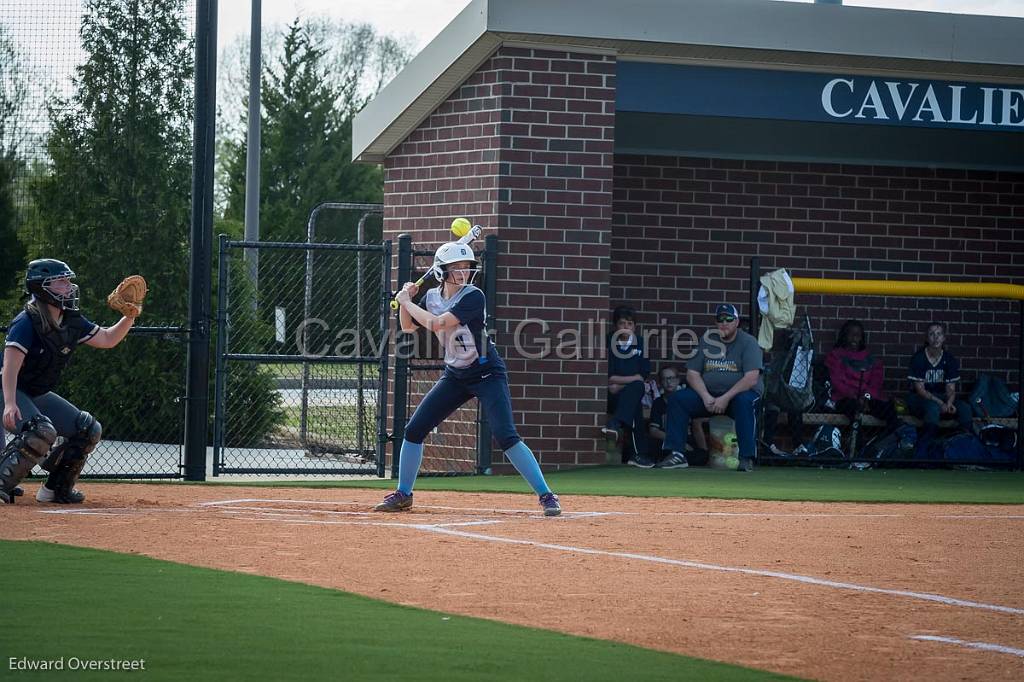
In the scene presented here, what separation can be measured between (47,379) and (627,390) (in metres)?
6.46

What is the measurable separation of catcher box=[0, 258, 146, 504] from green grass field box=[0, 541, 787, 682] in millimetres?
3002

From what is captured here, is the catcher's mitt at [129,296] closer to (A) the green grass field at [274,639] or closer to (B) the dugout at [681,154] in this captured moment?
(A) the green grass field at [274,639]

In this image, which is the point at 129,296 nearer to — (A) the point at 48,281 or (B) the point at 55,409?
(A) the point at 48,281

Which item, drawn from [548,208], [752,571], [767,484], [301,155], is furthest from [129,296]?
[301,155]

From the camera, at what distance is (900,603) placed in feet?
21.6

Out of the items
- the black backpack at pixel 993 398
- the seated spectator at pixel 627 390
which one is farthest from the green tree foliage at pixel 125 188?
the black backpack at pixel 993 398

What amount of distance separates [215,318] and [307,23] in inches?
1309

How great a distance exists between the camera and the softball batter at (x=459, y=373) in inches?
376

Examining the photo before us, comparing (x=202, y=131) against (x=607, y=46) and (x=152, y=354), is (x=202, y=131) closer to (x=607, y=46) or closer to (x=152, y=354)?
(x=152, y=354)

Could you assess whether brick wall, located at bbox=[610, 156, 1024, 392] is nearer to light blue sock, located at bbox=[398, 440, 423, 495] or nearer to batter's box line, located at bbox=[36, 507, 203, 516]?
light blue sock, located at bbox=[398, 440, 423, 495]

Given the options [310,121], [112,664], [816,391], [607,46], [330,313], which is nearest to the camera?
[112,664]

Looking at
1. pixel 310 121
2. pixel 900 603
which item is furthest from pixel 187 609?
pixel 310 121

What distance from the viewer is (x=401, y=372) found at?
13.5 m

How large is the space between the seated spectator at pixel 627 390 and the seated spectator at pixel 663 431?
183 mm
